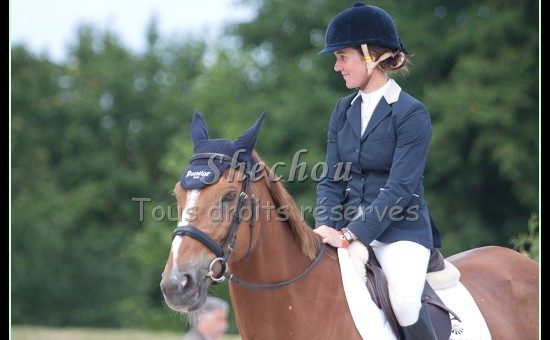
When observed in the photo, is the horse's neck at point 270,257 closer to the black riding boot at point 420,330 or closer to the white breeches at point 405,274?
the white breeches at point 405,274

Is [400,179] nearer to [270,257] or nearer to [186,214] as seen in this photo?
[270,257]

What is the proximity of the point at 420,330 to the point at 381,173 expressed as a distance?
105cm

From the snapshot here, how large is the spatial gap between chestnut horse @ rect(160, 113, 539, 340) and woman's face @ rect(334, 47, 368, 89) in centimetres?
93

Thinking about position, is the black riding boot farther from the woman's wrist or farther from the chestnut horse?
the woman's wrist

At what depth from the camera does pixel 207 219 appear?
4.59 metres

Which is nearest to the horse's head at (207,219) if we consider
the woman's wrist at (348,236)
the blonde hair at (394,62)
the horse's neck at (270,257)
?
the horse's neck at (270,257)

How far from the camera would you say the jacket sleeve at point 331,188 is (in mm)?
5574

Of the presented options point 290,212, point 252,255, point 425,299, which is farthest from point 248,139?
point 425,299

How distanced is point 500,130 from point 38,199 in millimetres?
22402

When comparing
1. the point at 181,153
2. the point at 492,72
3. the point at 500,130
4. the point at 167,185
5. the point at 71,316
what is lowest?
the point at 71,316

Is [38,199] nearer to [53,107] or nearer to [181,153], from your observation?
[53,107]

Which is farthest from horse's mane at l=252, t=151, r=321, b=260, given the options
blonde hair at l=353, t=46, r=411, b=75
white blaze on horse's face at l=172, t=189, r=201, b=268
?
blonde hair at l=353, t=46, r=411, b=75

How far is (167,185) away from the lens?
3572 centimetres
